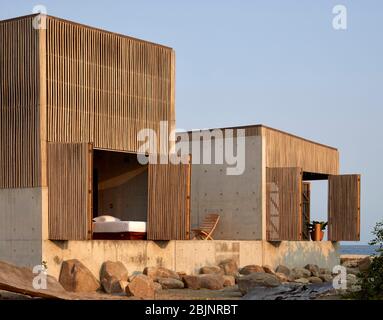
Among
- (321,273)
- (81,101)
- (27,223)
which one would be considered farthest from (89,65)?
(321,273)

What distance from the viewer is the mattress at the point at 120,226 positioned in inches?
836

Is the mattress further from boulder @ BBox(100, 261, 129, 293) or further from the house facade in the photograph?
boulder @ BBox(100, 261, 129, 293)

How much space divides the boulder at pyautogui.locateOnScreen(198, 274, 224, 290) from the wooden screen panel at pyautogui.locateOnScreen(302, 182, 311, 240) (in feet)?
35.6

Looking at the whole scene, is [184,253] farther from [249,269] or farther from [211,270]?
[249,269]

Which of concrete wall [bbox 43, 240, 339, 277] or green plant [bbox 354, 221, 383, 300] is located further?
concrete wall [bbox 43, 240, 339, 277]

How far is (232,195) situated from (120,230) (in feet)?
20.9

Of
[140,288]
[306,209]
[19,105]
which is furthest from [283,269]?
[19,105]

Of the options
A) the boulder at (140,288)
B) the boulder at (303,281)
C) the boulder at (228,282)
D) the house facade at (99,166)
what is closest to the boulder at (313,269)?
the house facade at (99,166)

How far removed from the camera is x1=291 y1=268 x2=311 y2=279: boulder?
1038 inches

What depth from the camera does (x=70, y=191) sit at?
1930cm

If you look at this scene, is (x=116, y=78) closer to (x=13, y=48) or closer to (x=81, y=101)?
(x=81, y=101)

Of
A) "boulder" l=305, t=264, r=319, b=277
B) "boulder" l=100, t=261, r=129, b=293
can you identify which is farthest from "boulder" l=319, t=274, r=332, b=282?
"boulder" l=100, t=261, r=129, b=293

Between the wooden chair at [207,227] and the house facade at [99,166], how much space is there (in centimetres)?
68
